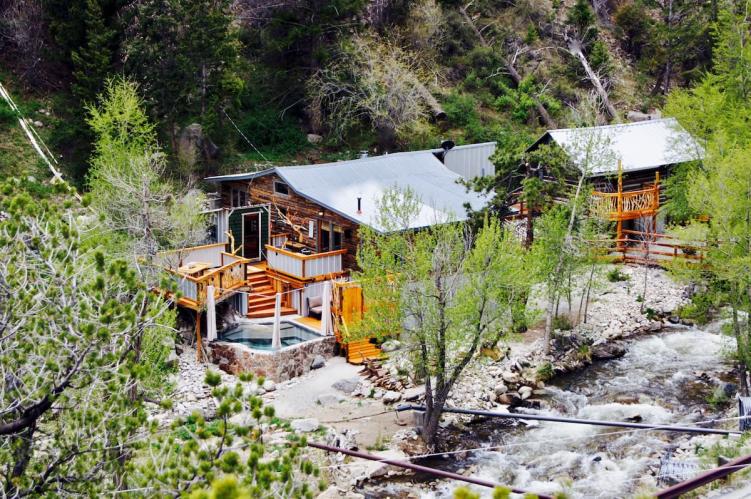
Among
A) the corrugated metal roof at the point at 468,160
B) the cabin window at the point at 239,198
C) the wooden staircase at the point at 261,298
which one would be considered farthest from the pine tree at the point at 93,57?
the corrugated metal roof at the point at 468,160

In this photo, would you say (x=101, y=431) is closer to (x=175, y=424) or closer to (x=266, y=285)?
(x=175, y=424)

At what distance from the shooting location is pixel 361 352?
83.0 ft

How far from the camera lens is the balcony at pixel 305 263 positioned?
1074 inches

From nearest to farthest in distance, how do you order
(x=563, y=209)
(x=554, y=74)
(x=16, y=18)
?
(x=563, y=209)
(x=16, y=18)
(x=554, y=74)

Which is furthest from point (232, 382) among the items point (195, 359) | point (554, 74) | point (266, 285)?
point (554, 74)

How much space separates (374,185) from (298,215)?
2689 mm

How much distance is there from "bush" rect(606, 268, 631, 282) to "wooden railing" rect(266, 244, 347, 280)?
1009 cm

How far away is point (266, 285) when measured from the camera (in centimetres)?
2878

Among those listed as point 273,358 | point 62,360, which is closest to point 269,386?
point 273,358

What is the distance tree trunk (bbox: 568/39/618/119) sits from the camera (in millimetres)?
49219

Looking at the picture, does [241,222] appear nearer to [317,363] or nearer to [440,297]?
[317,363]

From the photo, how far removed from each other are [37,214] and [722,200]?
18.1 meters

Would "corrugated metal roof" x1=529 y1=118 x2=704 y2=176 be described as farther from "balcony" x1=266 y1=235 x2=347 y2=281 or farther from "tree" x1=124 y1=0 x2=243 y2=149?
"tree" x1=124 y1=0 x2=243 y2=149

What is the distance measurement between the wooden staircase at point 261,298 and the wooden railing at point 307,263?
2.90ft
